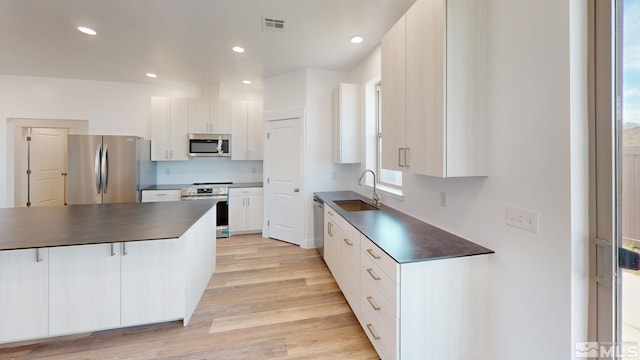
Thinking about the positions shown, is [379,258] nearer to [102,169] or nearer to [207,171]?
[207,171]

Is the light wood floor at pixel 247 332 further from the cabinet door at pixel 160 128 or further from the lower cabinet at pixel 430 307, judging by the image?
the cabinet door at pixel 160 128

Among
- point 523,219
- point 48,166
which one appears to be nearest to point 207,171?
point 48,166

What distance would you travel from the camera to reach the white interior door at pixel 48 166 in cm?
489

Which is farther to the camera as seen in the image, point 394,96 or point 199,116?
point 199,116

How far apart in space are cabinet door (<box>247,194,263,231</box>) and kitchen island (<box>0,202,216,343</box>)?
2554 mm

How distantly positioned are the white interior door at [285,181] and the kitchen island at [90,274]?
207cm

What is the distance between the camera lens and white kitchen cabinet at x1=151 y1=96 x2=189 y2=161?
4.77 m

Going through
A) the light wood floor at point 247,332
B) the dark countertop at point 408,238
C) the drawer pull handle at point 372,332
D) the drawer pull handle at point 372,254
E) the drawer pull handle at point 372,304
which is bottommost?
the light wood floor at point 247,332

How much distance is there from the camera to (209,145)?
Answer: 4973mm

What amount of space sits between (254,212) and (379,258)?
11.8ft

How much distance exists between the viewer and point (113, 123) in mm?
5008

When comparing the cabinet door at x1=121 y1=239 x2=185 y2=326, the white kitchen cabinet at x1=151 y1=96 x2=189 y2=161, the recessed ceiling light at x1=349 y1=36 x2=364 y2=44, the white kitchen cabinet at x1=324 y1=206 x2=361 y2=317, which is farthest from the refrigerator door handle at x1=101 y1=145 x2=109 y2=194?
the recessed ceiling light at x1=349 y1=36 x2=364 y2=44

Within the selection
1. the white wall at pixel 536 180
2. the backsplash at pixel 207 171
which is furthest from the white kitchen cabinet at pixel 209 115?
the white wall at pixel 536 180

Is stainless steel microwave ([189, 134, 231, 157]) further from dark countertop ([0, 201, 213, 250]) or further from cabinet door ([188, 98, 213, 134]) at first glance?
dark countertop ([0, 201, 213, 250])
